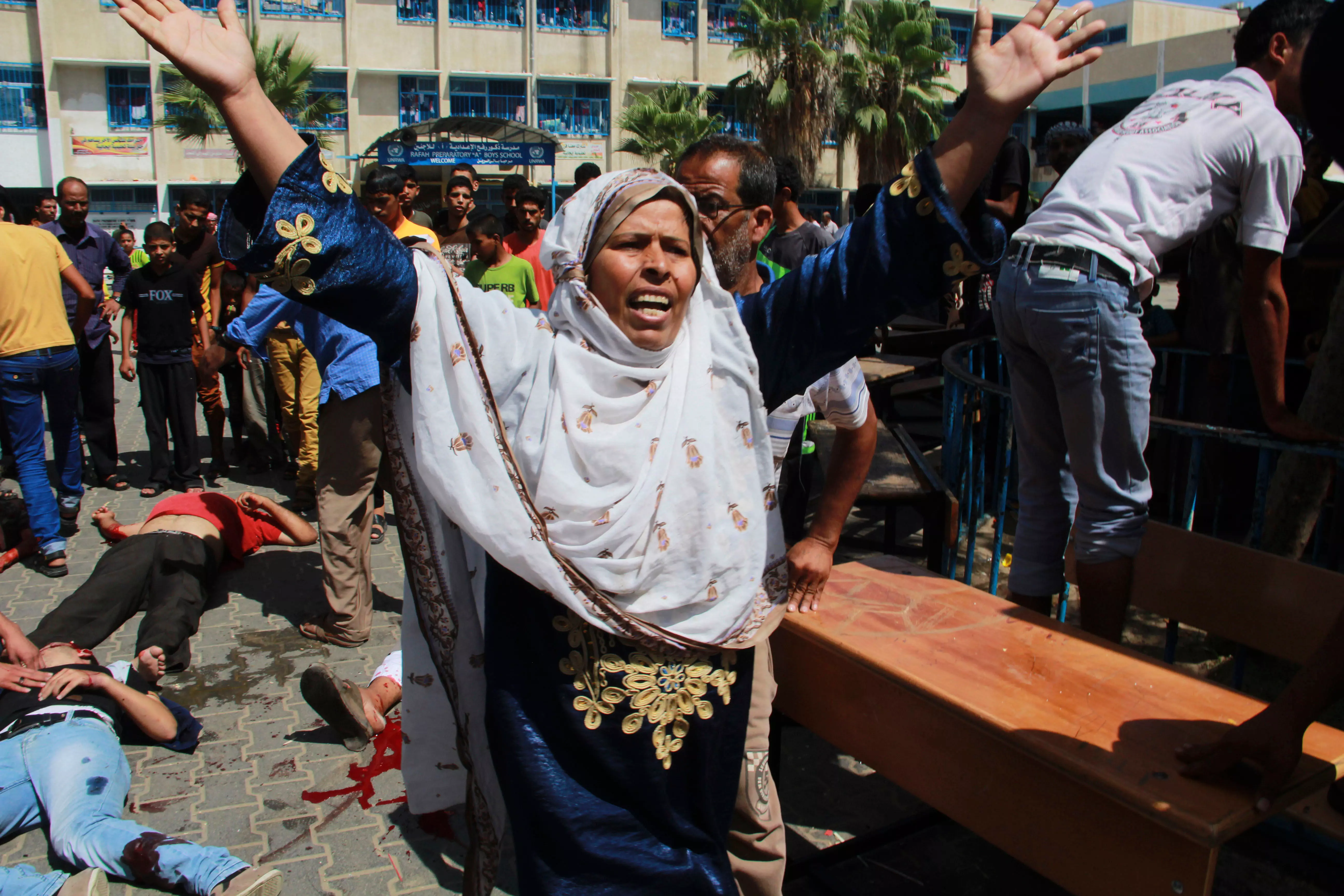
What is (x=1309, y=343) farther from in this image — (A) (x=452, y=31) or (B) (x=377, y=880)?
(A) (x=452, y=31)

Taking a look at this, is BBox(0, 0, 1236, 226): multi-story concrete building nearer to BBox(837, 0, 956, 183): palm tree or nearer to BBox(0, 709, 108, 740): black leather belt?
BBox(837, 0, 956, 183): palm tree

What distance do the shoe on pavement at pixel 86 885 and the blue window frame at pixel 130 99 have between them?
115 feet

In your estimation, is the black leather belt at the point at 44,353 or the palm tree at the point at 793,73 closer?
the black leather belt at the point at 44,353

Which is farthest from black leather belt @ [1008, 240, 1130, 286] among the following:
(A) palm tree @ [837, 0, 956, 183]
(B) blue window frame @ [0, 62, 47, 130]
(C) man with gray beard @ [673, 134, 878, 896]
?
(B) blue window frame @ [0, 62, 47, 130]

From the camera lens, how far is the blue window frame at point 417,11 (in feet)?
109

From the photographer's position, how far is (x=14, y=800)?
319 cm

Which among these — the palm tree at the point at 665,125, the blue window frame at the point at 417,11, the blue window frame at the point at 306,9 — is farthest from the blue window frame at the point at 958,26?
the blue window frame at the point at 306,9

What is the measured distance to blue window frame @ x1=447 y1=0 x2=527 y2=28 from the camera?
33688 mm

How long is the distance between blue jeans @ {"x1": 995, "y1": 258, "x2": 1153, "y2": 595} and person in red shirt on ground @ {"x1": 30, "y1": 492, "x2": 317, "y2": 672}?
373 centimetres

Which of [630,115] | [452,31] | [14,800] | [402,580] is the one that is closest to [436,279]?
[14,800]

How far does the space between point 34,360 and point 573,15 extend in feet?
107

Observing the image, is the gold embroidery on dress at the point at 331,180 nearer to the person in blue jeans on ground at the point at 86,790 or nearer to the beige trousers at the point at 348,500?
the person in blue jeans on ground at the point at 86,790

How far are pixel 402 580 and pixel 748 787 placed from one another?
154 inches

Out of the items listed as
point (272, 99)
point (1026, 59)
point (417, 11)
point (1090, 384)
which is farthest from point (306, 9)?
point (1026, 59)
